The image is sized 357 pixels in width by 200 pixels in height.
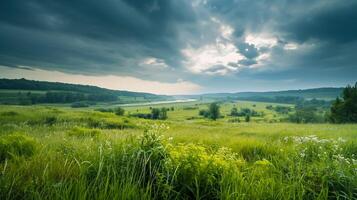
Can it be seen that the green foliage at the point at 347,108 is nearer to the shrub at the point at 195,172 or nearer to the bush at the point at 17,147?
the shrub at the point at 195,172

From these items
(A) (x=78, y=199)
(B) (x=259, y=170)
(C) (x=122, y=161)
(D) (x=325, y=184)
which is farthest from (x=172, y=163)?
(D) (x=325, y=184)

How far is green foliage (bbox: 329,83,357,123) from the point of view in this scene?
213 ft

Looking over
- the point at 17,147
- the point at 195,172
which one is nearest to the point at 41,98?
the point at 17,147

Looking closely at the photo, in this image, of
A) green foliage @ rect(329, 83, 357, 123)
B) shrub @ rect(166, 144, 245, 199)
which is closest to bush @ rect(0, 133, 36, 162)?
shrub @ rect(166, 144, 245, 199)

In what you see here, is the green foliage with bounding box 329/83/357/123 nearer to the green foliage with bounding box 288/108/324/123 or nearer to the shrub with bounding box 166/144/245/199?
the green foliage with bounding box 288/108/324/123

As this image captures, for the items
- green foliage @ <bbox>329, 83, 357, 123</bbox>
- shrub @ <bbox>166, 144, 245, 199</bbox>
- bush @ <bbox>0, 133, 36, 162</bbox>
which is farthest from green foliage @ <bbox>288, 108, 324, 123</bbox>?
bush @ <bbox>0, 133, 36, 162</bbox>

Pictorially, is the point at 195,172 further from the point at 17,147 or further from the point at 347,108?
the point at 347,108

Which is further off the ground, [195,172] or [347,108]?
[195,172]

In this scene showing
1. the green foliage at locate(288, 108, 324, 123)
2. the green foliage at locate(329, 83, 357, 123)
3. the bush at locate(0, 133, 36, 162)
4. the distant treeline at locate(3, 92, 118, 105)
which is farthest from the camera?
the distant treeline at locate(3, 92, 118, 105)

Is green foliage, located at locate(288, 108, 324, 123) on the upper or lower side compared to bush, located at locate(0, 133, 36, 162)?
lower

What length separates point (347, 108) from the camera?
65.8m

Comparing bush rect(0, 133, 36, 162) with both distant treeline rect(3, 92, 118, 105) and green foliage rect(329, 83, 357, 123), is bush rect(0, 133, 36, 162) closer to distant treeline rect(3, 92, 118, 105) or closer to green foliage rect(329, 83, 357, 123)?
green foliage rect(329, 83, 357, 123)

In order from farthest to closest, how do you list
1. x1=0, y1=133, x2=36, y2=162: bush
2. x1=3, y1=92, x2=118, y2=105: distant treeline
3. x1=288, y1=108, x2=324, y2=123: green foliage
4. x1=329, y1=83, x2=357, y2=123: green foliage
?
1. x1=3, y1=92, x2=118, y2=105: distant treeline
2. x1=288, y1=108, x2=324, y2=123: green foliage
3. x1=329, y1=83, x2=357, y2=123: green foliage
4. x1=0, y1=133, x2=36, y2=162: bush

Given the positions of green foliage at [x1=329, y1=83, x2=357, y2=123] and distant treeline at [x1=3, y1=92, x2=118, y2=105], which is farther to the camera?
distant treeline at [x1=3, y1=92, x2=118, y2=105]
